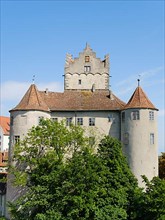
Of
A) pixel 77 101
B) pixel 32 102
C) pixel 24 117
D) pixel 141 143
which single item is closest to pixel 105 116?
pixel 77 101

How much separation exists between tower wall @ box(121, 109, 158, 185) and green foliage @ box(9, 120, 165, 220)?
4903mm

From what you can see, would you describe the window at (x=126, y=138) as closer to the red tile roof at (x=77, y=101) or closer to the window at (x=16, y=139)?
the red tile roof at (x=77, y=101)

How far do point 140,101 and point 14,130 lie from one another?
15.9 metres

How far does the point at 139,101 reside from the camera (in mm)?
49750

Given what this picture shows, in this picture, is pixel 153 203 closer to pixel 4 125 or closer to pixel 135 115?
pixel 135 115

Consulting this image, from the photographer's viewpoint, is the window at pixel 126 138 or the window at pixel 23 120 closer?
the window at pixel 23 120

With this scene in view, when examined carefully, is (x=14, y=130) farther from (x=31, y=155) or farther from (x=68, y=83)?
(x=68, y=83)

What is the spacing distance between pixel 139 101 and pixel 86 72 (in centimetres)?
1872

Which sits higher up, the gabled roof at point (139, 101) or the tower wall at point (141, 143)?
the gabled roof at point (139, 101)

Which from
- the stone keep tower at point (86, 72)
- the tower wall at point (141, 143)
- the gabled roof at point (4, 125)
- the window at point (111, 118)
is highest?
the stone keep tower at point (86, 72)

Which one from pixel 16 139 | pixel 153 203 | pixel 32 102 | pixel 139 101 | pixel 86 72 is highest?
pixel 86 72

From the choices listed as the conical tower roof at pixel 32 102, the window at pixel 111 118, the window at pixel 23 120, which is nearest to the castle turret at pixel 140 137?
the window at pixel 111 118

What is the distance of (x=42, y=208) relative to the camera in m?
41.1

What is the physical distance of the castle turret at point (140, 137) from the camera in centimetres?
4816
